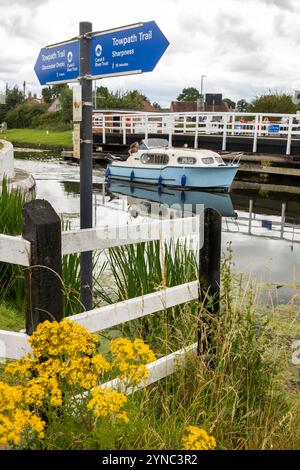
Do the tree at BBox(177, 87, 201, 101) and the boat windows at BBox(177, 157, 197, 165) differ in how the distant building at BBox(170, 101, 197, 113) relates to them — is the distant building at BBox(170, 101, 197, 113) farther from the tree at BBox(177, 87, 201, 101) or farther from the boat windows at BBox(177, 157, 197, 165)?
the boat windows at BBox(177, 157, 197, 165)

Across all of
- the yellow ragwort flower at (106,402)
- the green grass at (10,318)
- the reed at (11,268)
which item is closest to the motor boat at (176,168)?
the reed at (11,268)

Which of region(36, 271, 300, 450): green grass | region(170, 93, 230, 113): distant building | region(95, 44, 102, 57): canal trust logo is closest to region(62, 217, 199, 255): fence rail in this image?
region(36, 271, 300, 450): green grass

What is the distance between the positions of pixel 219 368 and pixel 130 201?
49.9 ft

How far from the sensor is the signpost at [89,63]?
3.00 m

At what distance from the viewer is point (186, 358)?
311cm

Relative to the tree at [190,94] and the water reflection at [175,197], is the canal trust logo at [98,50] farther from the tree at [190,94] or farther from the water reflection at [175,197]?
the tree at [190,94]

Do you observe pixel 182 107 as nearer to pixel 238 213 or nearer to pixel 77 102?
pixel 238 213

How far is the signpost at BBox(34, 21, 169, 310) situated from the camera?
3.00m

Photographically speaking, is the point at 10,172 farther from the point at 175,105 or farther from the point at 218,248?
the point at 175,105

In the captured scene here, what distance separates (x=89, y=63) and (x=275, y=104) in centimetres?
5038

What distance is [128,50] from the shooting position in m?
3.09

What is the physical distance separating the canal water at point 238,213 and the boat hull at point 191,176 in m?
0.37

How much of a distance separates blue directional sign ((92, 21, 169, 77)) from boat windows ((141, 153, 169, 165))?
18.7m
